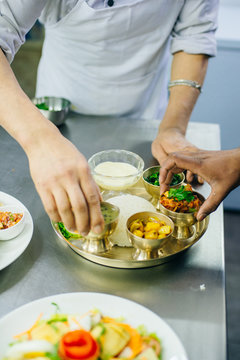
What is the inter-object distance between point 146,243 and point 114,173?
50 cm

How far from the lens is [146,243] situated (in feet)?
3.44

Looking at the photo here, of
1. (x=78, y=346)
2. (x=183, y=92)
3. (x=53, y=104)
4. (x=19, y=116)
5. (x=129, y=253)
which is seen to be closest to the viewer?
(x=78, y=346)

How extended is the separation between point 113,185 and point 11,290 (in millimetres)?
549

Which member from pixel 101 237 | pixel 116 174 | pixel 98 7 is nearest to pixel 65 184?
pixel 101 237

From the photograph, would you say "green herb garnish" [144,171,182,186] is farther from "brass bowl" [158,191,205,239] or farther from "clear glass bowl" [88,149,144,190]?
"brass bowl" [158,191,205,239]

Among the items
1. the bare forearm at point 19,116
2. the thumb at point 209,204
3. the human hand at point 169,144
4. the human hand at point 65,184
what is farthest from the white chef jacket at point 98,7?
the thumb at point 209,204

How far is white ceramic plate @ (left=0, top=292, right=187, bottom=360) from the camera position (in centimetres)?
83

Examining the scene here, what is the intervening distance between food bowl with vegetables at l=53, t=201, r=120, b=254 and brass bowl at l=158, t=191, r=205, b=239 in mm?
175

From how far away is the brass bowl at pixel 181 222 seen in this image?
117cm

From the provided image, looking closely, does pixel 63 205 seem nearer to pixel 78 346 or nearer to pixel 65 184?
pixel 65 184

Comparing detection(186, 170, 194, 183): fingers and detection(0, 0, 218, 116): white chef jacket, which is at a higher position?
detection(0, 0, 218, 116): white chef jacket

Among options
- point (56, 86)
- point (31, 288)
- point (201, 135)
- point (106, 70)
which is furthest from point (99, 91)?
point (31, 288)

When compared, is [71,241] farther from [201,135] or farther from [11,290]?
[201,135]

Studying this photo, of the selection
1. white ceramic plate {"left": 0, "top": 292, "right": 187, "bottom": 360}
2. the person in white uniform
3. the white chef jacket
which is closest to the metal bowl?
the person in white uniform
